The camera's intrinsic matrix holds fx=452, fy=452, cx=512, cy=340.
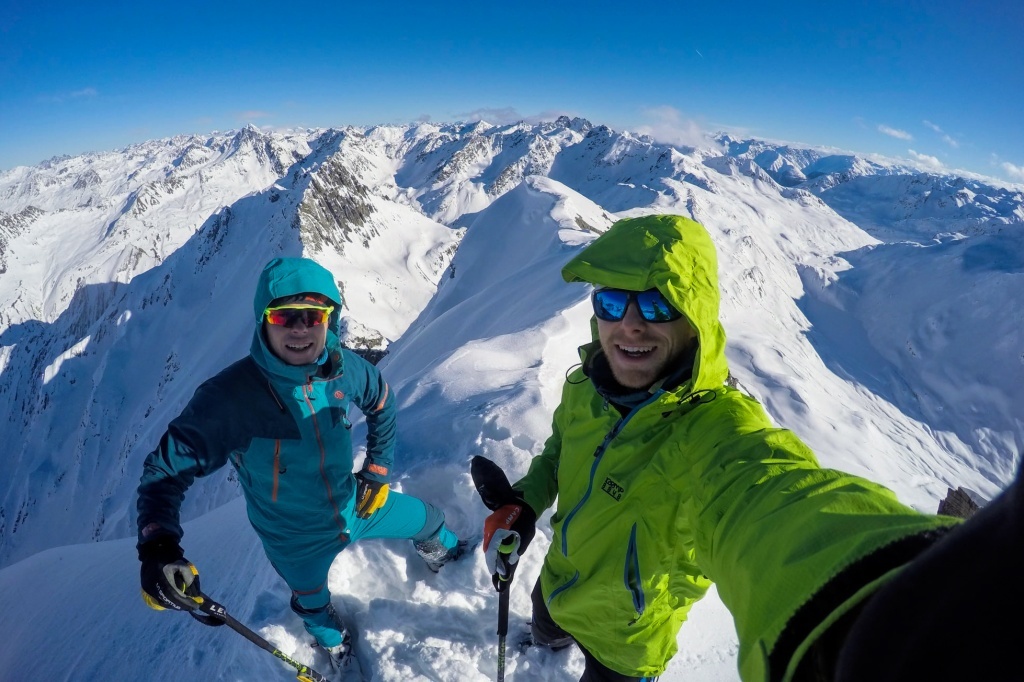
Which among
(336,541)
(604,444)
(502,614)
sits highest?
(604,444)

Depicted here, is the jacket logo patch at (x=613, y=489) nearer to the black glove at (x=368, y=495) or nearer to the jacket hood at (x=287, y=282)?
the jacket hood at (x=287, y=282)

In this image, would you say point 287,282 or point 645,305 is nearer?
point 645,305

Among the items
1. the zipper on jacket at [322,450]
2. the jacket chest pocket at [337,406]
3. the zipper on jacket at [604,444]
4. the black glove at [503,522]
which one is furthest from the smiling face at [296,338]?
the zipper on jacket at [604,444]

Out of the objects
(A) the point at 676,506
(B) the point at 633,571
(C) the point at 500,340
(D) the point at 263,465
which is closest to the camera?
(A) the point at 676,506

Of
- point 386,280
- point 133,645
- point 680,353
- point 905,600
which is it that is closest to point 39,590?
point 133,645

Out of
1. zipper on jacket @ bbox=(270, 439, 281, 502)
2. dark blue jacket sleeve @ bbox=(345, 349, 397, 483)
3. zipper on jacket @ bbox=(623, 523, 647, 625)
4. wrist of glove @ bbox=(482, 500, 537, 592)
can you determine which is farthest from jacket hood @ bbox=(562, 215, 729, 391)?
zipper on jacket @ bbox=(270, 439, 281, 502)

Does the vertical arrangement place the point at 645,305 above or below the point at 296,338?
above

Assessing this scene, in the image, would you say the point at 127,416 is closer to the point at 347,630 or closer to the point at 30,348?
the point at 30,348

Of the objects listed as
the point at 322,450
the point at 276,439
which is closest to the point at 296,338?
the point at 276,439

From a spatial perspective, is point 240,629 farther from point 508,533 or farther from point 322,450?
point 508,533
